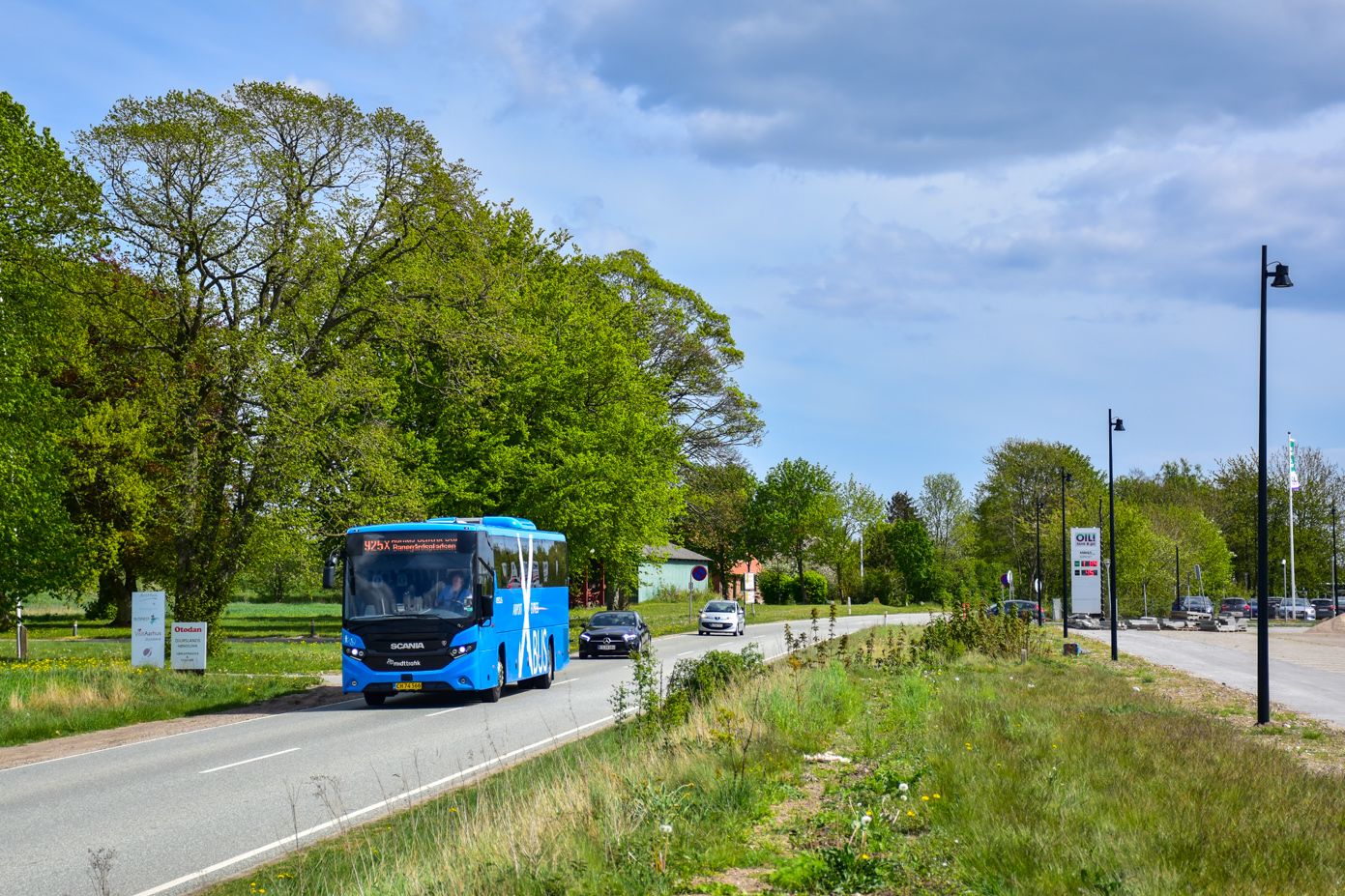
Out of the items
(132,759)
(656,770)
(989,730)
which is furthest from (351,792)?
(989,730)

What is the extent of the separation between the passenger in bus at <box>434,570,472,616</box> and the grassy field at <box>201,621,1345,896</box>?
7.30m

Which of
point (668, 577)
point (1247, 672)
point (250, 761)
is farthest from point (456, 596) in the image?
point (668, 577)

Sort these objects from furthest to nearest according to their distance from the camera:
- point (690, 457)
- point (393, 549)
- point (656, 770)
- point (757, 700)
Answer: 1. point (690, 457)
2. point (393, 549)
3. point (757, 700)
4. point (656, 770)

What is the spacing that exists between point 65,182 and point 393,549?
1546cm

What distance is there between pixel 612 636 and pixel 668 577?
52.1m

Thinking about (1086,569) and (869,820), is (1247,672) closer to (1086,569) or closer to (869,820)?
(1086,569)

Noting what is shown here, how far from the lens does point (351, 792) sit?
37.7 feet

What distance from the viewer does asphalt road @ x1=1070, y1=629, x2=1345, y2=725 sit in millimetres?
21062

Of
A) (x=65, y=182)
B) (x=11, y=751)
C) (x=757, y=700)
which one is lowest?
(x=11, y=751)

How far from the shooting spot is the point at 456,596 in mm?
20250

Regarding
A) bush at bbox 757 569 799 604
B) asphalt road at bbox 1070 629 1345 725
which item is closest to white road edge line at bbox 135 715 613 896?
asphalt road at bbox 1070 629 1345 725

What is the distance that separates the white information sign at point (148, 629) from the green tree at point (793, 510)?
68406mm

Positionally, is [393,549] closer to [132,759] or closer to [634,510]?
[132,759]

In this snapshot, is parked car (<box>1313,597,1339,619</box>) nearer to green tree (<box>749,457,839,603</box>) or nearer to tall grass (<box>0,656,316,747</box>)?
green tree (<box>749,457,839,603</box>)
